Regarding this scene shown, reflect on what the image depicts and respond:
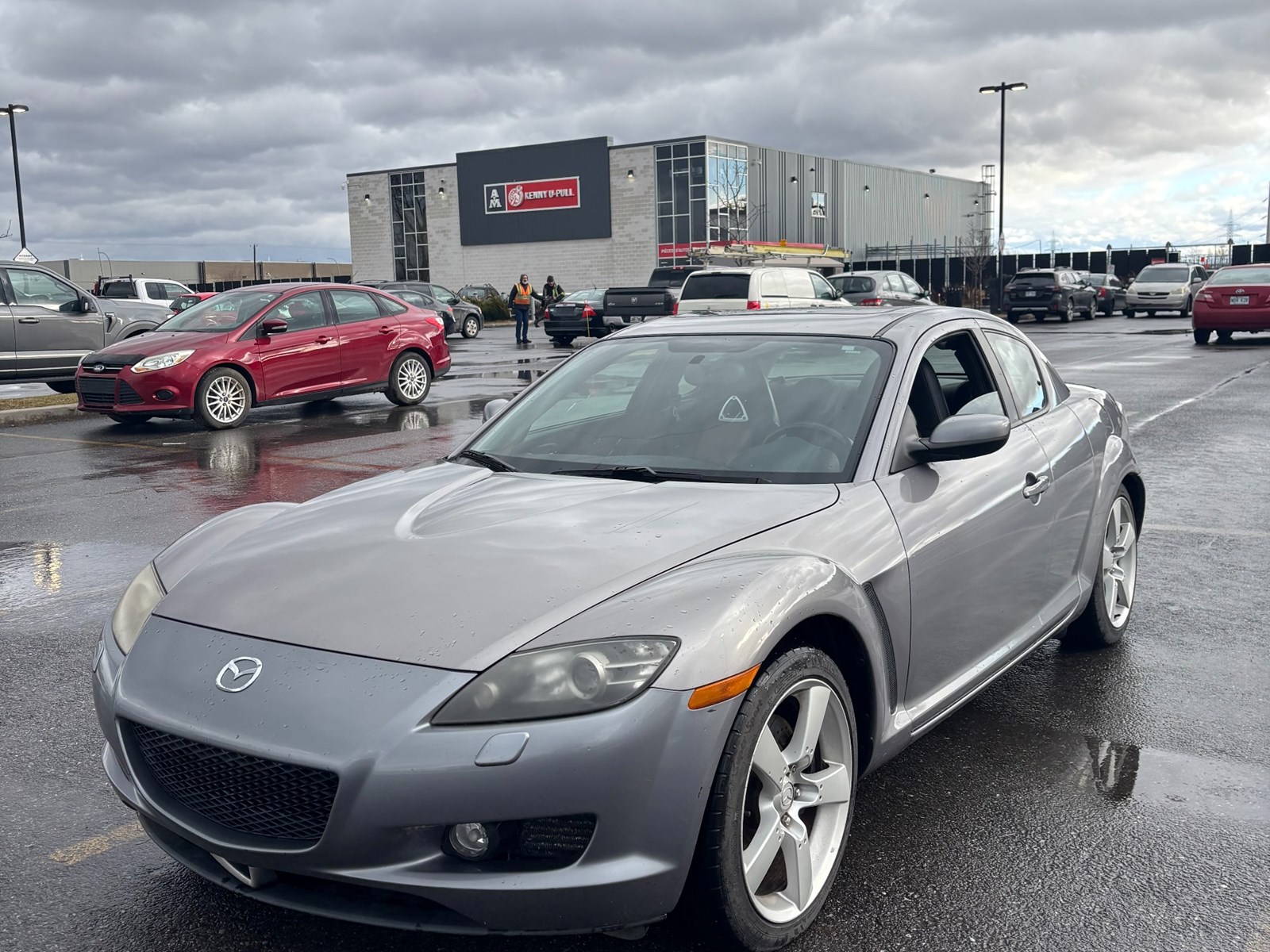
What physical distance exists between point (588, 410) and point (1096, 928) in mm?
2309

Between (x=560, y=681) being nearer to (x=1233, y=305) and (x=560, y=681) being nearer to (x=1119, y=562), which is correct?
(x=1119, y=562)

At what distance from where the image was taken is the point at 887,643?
322 centimetres

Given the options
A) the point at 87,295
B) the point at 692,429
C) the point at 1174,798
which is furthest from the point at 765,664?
the point at 87,295

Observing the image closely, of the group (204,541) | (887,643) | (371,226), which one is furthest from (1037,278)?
(371,226)

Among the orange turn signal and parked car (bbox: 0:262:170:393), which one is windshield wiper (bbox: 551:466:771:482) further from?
parked car (bbox: 0:262:170:393)

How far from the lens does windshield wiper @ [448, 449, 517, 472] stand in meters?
3.98

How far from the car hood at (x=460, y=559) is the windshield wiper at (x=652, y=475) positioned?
65mm

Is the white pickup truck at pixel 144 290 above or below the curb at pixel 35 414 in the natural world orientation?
above

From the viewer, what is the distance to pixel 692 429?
3943mm

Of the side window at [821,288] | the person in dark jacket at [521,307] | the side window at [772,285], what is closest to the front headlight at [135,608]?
the side window at [772,285]

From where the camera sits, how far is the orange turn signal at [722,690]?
2518mm

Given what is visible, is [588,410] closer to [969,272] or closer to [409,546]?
[409,546]

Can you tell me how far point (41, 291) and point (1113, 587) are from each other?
15.6 meters

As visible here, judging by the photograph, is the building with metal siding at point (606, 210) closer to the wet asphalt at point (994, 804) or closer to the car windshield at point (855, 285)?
the car windshield at point (855, 285)
